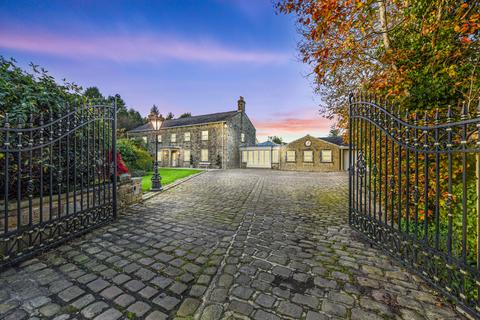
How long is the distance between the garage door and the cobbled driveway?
1928cm

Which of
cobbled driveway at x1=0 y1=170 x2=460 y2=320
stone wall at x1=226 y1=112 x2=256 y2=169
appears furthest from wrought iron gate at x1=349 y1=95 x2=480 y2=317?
stone wall at x1=226 y1=112 x2=256 y2=169

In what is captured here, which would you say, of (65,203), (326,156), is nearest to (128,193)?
(65,203)

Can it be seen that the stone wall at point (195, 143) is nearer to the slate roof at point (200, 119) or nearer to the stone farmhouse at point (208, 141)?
the stone farmhouse at point (208, 141)

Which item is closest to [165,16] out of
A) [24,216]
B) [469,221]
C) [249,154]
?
[24,216]

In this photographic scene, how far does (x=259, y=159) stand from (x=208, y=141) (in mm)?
6871

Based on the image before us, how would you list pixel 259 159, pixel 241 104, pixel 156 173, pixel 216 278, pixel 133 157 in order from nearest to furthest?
pixel 216 278, pixel 156 173, pixel 133 157, pixel 259 159, pixel 241 104

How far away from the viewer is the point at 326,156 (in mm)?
20719

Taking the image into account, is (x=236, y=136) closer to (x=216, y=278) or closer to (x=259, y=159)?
(x=259, y=159)

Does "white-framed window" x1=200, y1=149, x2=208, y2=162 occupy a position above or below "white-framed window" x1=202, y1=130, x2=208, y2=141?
below

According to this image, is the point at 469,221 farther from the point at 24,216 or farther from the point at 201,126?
the point at 201,126

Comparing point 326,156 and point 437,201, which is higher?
point 326,156

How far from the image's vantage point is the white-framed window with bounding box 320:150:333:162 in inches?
811

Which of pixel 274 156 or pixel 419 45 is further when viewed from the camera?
pixel 274 156

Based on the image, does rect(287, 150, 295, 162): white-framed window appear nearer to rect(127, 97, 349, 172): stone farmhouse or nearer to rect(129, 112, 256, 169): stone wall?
rect(127, 97, 349, 172): stone farmhouse
